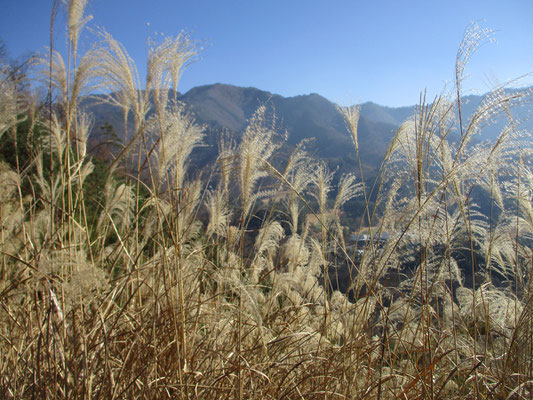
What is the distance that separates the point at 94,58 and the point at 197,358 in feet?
5.27

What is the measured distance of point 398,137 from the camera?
169 cm

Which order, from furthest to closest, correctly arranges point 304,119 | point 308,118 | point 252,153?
point 304,119 < point 308,118 < point 252,153

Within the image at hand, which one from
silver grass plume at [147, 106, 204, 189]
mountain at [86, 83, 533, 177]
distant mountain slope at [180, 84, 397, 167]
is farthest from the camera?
distant mountain slope at [180, 84, 397, 167]

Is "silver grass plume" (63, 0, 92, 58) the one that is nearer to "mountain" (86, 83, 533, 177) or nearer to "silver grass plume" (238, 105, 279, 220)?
"silver grass plume" (238, 105, 279, 220)

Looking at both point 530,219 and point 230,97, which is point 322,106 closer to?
point 230,97

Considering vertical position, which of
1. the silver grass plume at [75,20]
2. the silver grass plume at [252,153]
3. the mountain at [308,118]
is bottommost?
the silver grass plume at [252,153]

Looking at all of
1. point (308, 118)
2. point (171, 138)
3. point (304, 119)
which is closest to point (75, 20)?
point (171, 138)

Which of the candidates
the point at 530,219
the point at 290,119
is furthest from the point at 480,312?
the point at 290,119

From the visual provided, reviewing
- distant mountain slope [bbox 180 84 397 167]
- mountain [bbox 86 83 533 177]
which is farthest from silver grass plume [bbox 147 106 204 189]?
distant mountain slope [bbox 180 84 397 167]

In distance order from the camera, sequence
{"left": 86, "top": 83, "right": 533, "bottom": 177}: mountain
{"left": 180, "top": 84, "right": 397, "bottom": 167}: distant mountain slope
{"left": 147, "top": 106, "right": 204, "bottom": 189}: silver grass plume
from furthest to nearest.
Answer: {"left": 180, "top": 84, "right": 397, "bottom": 167}: distant mountain slope → {"left": 86, "top": 83, "right": 533, "bottom": 177}: mountain → {"left": 147, "top": 106, "right": 204, "bottom": 189}: silver grass plume

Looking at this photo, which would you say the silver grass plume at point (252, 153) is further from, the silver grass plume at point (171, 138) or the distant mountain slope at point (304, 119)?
the distant mountain slope at point (304, 119)

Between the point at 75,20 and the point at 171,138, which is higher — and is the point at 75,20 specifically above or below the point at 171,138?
above

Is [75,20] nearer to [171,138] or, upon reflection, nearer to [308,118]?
[171,138]

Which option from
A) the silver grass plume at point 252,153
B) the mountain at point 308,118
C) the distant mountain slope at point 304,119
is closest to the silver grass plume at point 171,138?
the silver grass plume at point 252,153
